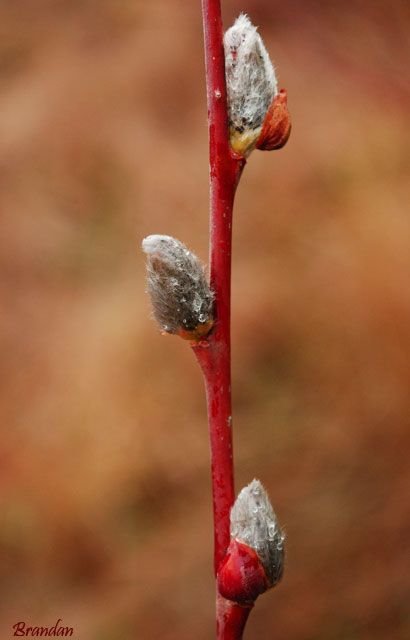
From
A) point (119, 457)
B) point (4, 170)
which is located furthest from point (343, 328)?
point (4, 170)

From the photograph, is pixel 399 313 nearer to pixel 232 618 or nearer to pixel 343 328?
pixel 343 328

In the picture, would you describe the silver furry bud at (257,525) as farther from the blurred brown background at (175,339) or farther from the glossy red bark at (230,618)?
the blurred brown background at (175,339)

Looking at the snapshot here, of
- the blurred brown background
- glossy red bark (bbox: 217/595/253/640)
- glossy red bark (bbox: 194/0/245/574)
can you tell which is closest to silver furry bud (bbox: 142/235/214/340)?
glossy red bark (bbox: 194/0/245/574)

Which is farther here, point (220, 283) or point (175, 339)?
point (175, 339)

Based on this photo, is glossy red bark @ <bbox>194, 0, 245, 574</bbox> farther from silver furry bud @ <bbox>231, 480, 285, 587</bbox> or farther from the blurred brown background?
the blurred brown background

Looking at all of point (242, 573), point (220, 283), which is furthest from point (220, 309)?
point (242, 573)

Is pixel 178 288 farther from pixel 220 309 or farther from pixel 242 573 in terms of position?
pixel 242 573
